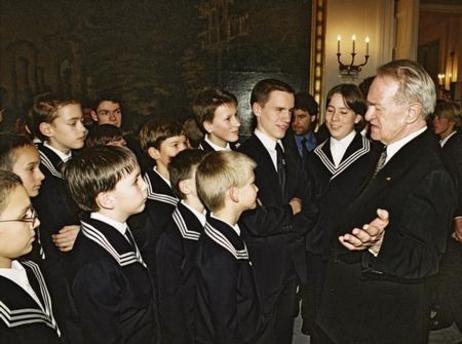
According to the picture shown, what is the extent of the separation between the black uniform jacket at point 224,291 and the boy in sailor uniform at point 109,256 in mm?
272

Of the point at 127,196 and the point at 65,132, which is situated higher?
the point at 65,132

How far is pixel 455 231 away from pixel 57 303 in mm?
2859

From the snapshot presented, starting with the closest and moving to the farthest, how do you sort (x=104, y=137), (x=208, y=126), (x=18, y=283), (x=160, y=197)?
(x=18, y=283) < (x=160, y=197) < (x=208, y=126) < (x=104, y=137)

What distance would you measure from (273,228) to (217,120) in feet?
3.23

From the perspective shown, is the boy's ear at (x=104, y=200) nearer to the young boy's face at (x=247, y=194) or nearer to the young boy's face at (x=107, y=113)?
the young boy's face at (x=247, y=194)

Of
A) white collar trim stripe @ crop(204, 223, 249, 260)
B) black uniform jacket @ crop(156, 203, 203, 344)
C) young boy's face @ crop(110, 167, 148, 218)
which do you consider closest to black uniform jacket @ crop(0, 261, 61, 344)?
young boy's face @ crop(110, 167, 148, 218)

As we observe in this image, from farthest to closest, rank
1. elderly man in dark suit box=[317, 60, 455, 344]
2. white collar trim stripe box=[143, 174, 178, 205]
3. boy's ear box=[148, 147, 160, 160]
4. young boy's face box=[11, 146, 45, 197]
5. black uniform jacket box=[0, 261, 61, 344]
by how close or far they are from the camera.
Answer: boy's ear box=[148, 147, 160, 160], white collar trim stripe box=[143, 174, 178, 205], young boy's face box=[11, 146, 45, 197], elderly man in dark suit box=[317, 60, 455, 344], black uniform jacket box=[0, 261, 61, 344]

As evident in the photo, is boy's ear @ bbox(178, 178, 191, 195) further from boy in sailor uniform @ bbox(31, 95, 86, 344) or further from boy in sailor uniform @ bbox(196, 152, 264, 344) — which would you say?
boy in sailor uniform @ bbox(31, 95, 86, 344)

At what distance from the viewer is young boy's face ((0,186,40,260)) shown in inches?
73.1

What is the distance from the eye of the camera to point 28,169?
2684mm

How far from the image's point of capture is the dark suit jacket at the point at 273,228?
2.92 m

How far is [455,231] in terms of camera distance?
3.62 metres

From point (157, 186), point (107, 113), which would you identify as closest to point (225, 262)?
point (157, 186)

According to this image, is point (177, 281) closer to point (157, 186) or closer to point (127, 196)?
point (127, 196)
